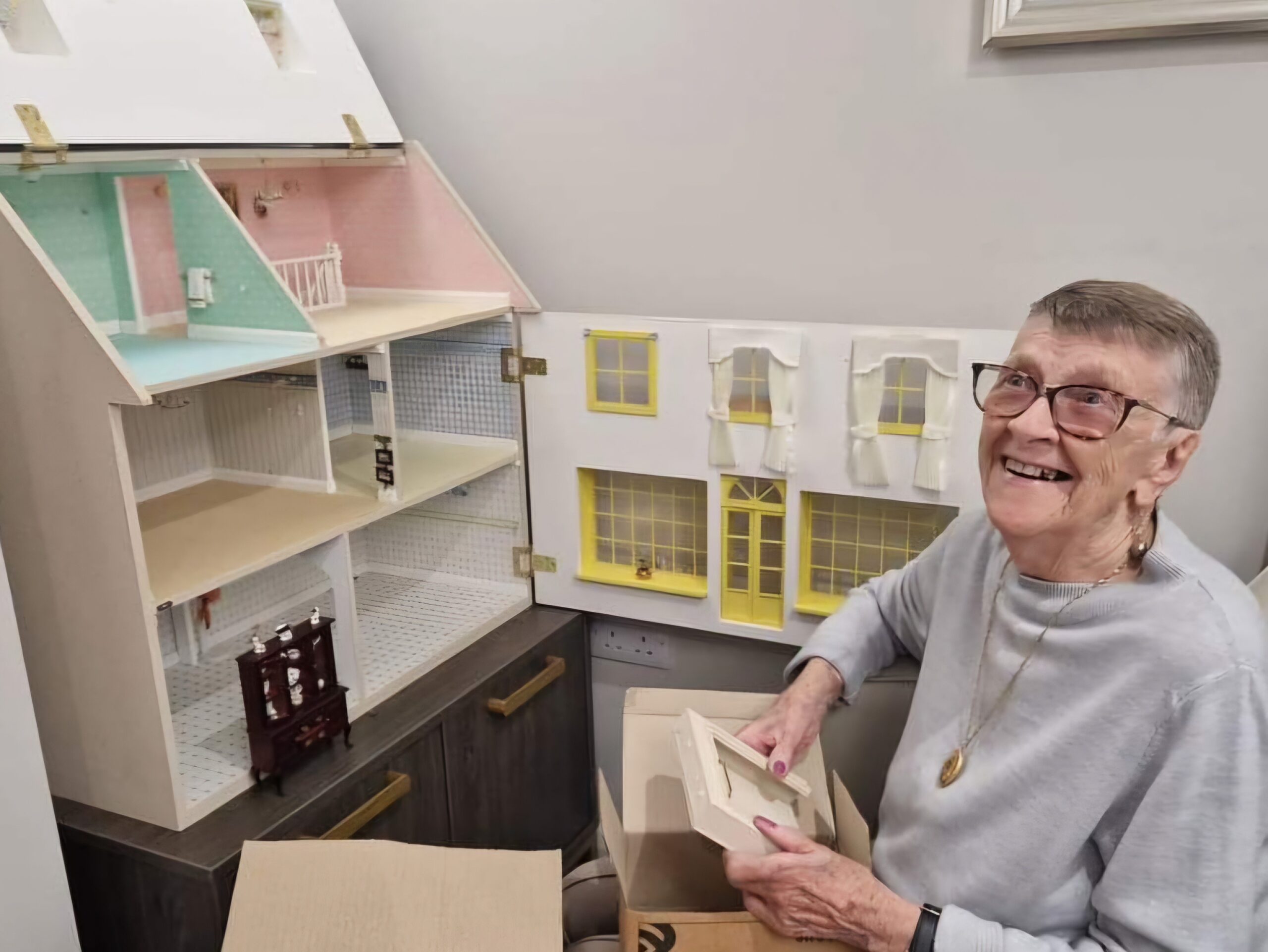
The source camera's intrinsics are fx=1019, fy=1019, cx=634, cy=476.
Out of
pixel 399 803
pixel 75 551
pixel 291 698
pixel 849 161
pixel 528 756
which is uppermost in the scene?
pixel 849 161

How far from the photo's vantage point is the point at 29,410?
1235 mm

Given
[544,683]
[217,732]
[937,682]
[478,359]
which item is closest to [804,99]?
[478,359]

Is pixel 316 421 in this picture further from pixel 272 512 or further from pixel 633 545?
pixel 633 545

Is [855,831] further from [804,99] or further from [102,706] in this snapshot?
[804,99]

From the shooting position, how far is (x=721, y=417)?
5.60ft

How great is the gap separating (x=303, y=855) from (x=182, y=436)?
0.94m

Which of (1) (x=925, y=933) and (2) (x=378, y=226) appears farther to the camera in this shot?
(2) (x=378, y=226)

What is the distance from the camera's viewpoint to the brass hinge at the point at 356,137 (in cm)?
178

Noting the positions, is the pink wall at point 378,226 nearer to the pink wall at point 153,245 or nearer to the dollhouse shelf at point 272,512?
the pink wall at point 153,245

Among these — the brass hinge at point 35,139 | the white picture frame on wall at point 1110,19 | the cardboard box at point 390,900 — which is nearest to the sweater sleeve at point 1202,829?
the cardboard box at point 390,900

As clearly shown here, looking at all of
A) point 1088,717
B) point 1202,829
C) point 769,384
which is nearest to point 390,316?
point 769,384

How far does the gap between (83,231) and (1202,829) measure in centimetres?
171

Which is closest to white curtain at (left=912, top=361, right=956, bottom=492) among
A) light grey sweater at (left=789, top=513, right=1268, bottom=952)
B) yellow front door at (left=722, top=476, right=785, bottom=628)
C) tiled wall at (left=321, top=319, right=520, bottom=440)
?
yellow front door at (left=722, top=476, right=785, bottom=628)

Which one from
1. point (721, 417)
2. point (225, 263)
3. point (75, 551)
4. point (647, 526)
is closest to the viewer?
point (75, 551)
